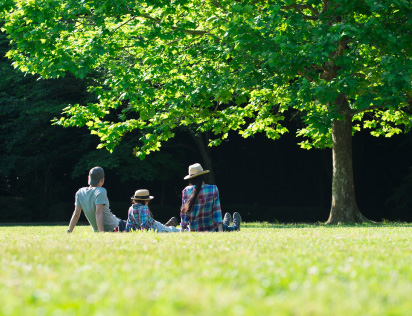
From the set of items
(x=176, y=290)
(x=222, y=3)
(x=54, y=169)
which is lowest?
(x=176, y=290)

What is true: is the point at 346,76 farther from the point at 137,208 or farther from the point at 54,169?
the point at 54,169

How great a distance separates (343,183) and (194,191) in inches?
446

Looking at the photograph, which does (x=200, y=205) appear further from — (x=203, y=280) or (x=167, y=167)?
(x=167, y=167)

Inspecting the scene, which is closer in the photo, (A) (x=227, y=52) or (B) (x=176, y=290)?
(B) (x=176, y=290)

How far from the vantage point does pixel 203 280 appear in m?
4.91

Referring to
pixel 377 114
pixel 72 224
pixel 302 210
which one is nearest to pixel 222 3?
pixel 377 114

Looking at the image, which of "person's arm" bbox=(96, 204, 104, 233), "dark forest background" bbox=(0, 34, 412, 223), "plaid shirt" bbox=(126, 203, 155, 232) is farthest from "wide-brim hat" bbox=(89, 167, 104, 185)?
"dark forest background" bbox=(0, 34, 412, 223)

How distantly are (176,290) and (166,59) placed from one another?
1561cm

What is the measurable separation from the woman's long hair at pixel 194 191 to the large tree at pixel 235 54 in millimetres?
5274

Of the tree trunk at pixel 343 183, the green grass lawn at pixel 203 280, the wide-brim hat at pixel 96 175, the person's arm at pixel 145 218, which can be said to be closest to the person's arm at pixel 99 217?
the wide-brim hat at pixel 96 175

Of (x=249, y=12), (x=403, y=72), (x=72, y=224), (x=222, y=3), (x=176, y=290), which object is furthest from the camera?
(x=222, y=3)

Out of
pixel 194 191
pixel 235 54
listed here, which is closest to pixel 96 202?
pixel 194 191

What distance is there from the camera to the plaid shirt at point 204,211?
11914 mm

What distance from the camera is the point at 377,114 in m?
25.5
